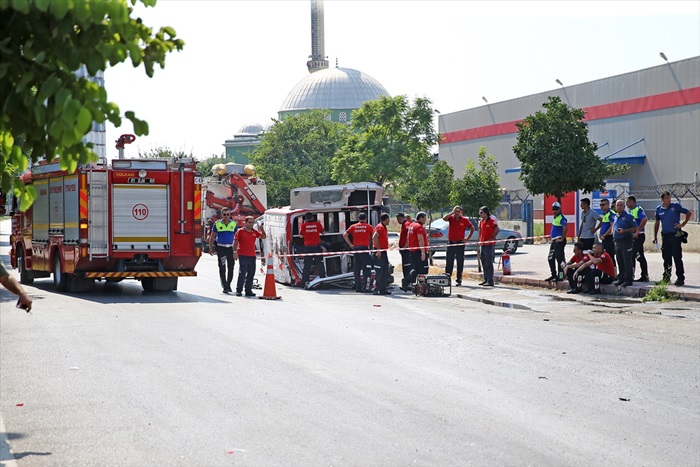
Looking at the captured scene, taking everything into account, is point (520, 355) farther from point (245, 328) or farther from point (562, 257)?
point (562, 257)

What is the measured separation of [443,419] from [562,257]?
46.5ft

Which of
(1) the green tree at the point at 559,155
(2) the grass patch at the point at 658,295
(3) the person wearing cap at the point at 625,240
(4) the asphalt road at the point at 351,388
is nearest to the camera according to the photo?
(4) the asphalt road at the point at 351,388

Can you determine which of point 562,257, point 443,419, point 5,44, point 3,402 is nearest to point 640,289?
point 562,257

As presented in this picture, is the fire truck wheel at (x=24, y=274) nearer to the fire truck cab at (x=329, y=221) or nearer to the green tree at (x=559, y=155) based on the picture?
the fire truck cab at (x=329, y=221)

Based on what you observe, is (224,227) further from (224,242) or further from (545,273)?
(545,273)

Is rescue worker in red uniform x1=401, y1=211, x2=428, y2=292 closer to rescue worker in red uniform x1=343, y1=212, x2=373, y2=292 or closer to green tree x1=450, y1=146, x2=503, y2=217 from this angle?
rescue worker in red uniform x1=343, y1=212, x2=373, y2=292

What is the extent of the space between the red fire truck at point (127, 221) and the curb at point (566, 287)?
7532mm

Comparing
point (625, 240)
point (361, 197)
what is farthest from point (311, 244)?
point (625, 240)

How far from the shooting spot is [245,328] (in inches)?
547

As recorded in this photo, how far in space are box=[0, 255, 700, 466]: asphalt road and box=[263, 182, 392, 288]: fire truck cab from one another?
259 inches

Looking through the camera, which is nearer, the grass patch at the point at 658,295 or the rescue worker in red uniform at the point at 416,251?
the grass patch at the point at 658,295

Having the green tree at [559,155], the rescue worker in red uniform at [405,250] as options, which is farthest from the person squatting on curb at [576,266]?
the green tree at [559,155]

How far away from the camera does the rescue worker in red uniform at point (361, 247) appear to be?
21.3 m

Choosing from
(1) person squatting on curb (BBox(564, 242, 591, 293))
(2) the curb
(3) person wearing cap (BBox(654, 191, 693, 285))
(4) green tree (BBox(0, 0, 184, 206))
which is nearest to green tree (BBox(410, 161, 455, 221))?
(2) the curb
